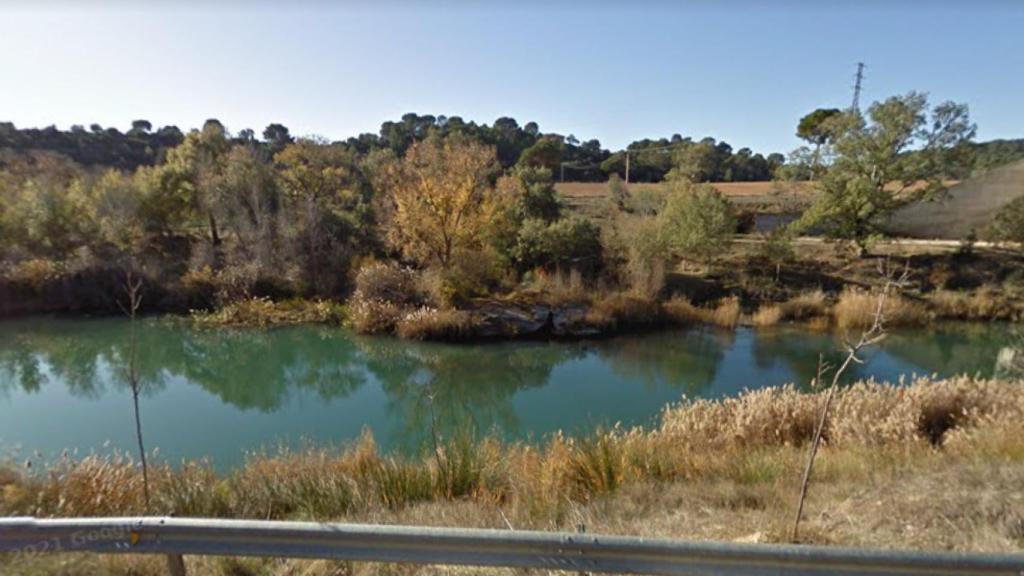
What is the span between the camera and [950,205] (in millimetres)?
25953

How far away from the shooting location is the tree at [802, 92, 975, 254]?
19.8 meters

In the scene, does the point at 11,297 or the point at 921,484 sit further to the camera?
the point at 11,297

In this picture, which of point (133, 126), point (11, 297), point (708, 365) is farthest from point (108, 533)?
point (133, 126)

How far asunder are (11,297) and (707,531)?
25.2 meters

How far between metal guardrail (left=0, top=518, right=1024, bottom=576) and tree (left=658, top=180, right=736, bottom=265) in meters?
18.5

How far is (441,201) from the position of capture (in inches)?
665

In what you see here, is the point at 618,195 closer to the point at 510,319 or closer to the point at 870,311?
the point at 870,311

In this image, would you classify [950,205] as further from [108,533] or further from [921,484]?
[108,533]

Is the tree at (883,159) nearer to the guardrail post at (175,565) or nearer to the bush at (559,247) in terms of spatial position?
the bush at (559,247)

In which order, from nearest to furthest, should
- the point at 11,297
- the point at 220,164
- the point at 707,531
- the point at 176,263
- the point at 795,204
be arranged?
the point at 707,531
the point at 11,297
the point at 176,263
the point at 220,164
the point at 795,204

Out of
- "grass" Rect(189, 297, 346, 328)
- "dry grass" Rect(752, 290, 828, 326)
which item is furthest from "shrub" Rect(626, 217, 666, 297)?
"grass" Rect(189, 297, 346, 328)

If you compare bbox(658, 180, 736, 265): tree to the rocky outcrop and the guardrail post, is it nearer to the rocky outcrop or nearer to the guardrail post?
the rocky outcrop

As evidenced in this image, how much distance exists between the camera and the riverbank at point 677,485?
319cm

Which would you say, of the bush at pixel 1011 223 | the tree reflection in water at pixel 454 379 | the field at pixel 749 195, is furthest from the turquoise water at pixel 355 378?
the field at pixel 749 195
